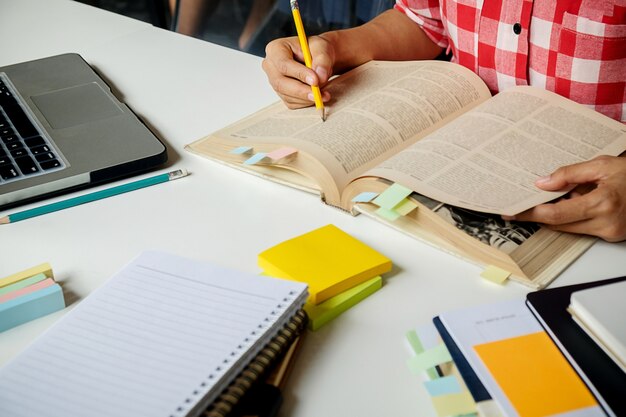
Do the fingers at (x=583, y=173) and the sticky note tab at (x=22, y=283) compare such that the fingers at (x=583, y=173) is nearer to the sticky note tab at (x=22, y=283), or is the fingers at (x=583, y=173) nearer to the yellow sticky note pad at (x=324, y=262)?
the yellow sticky note pad at (x=324, y=262)

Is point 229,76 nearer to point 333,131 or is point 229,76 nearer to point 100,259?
point 333,131

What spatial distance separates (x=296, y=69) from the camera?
1056 mm

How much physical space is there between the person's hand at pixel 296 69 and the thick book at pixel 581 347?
0.49 meters

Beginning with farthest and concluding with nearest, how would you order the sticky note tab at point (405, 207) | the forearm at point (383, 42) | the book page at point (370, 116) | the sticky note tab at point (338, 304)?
the forearm at point (383, 42)
the book page at point (370, 116)
the sticky note tab at point (405, 207)
the sticky note tab at point (338, 304)

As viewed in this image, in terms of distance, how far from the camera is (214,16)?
3.23 meters

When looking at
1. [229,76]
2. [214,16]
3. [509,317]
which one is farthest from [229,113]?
[214,16]

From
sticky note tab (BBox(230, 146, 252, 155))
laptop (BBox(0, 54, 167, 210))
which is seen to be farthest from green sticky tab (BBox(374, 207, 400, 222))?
Answer: laptop (BBox(0, 54, 167, 210))

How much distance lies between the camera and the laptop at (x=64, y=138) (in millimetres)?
893

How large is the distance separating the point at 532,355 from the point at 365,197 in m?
0.29

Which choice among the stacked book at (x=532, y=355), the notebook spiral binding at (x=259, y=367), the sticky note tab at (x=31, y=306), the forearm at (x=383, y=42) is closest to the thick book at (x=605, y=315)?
the stacked book at (x=532, y=355)

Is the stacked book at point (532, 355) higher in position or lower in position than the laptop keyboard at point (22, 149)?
lower

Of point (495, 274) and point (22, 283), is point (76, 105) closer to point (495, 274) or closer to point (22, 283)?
point (22, 283)

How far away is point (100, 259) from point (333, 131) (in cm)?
34

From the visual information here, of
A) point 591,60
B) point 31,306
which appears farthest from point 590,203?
point 31,306
